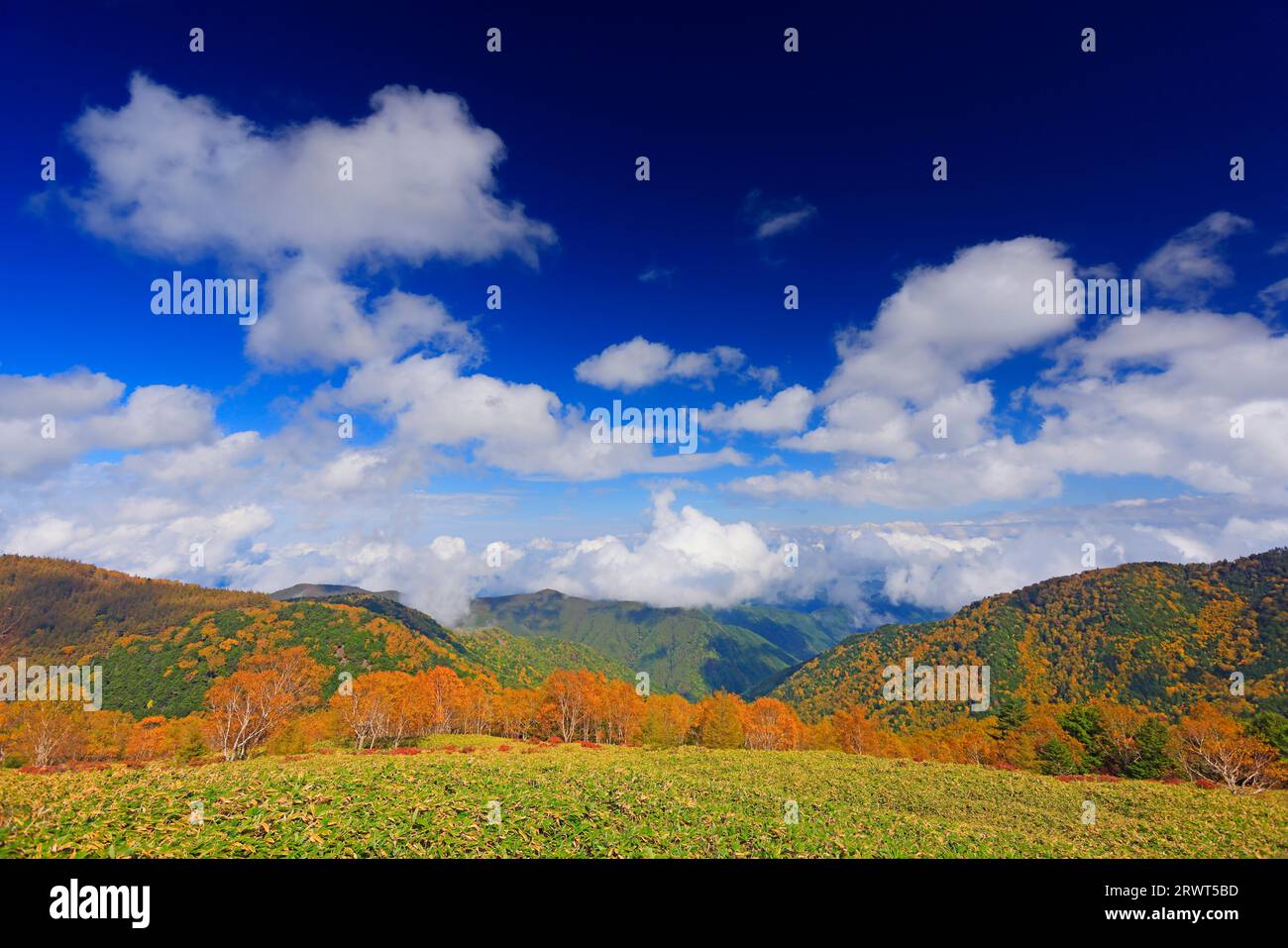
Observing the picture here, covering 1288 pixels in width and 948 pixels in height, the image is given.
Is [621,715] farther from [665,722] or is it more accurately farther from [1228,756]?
[1228,756]

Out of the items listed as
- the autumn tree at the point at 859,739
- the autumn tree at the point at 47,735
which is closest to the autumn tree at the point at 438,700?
the autumn tree at the point at 47,735

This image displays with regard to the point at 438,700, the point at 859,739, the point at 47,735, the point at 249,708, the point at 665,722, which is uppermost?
the point at 249,708

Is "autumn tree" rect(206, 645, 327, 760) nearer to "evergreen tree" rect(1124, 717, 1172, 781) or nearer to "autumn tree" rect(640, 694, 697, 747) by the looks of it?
"autumn tree" rect(640, 694, 697, 747)

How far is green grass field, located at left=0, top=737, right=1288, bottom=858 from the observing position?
11.3 m

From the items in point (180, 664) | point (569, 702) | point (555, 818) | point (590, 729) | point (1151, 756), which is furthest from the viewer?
point (180, 664)

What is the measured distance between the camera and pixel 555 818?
14.3 metres

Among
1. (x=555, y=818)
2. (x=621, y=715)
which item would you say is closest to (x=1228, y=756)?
(x=621, y=715)

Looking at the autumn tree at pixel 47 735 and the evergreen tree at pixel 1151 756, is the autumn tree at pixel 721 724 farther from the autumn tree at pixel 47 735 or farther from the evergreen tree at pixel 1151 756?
the autumn tree at pixel 47 735

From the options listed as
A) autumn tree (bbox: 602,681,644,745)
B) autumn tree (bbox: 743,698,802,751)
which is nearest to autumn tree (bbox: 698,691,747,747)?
autumn tree (bbox: 743,698,802,751)

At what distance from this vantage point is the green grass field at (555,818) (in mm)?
11312
